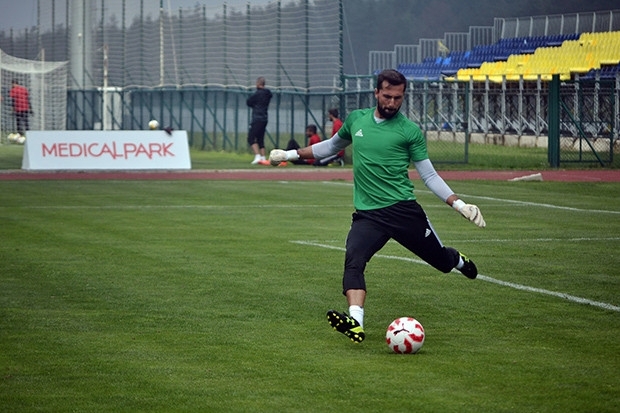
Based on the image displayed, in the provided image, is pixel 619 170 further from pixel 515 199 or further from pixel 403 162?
pixel 403 162

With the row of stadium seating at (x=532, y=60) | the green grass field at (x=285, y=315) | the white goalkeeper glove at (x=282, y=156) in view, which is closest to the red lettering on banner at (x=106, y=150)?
the green grass field at (x=285, y=315)

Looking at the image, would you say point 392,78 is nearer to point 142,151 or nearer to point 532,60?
point 142,151

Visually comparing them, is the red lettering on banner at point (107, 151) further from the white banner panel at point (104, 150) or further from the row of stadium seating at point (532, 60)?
the row of stadium seating at point (532, 60)

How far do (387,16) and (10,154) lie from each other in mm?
20128

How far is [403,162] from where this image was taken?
967 cm

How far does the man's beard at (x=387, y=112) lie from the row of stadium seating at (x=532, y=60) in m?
29.3

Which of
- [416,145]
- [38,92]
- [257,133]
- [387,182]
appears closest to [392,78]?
[416,145]

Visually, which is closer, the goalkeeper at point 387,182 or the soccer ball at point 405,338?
the soccer ball at point 405,338

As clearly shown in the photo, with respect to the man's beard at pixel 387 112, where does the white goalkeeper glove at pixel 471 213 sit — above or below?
below

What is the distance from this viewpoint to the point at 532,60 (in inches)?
1747

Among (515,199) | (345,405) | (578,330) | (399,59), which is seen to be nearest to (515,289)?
(578,330)

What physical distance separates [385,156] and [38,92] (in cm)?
4033

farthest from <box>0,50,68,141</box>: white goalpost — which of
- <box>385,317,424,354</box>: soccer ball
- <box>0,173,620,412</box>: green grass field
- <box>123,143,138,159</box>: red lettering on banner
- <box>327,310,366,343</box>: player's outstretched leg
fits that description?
<box>385,317,424,354</box>: soccer ball

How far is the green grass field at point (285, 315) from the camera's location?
24.2ft
